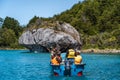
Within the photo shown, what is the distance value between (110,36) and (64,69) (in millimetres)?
87367

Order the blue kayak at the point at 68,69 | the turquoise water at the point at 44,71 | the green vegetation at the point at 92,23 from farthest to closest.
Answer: the green vegetation at the point at 92,23 → the blue kayak at the point at 68,69 → the turquoise water at the point at 44,71

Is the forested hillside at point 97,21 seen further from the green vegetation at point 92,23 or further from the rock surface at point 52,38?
the rock surface at point 52,38

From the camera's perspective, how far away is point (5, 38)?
177250mm

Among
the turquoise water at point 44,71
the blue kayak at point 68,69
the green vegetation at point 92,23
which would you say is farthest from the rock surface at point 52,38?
the blue kayak at point 68,69

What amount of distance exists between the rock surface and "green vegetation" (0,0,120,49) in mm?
3310

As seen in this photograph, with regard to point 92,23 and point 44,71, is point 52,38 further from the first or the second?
point 44,71

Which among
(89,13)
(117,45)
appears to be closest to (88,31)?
(89,13)

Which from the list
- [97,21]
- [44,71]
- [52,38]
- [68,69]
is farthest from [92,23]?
[68,69]

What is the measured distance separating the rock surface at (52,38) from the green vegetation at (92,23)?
3.31m

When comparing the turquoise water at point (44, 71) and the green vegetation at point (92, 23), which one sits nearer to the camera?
the turquoise water at point (44, 71)

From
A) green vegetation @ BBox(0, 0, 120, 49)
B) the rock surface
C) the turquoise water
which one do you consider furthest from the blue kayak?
green vegetation @ BBox(0, 0, 120, 49)

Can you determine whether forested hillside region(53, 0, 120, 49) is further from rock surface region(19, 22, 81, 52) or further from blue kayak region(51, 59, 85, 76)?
blue kayak region(51, 59, 85, 76)

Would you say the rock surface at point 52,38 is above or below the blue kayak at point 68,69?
above

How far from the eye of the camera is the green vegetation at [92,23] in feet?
401
